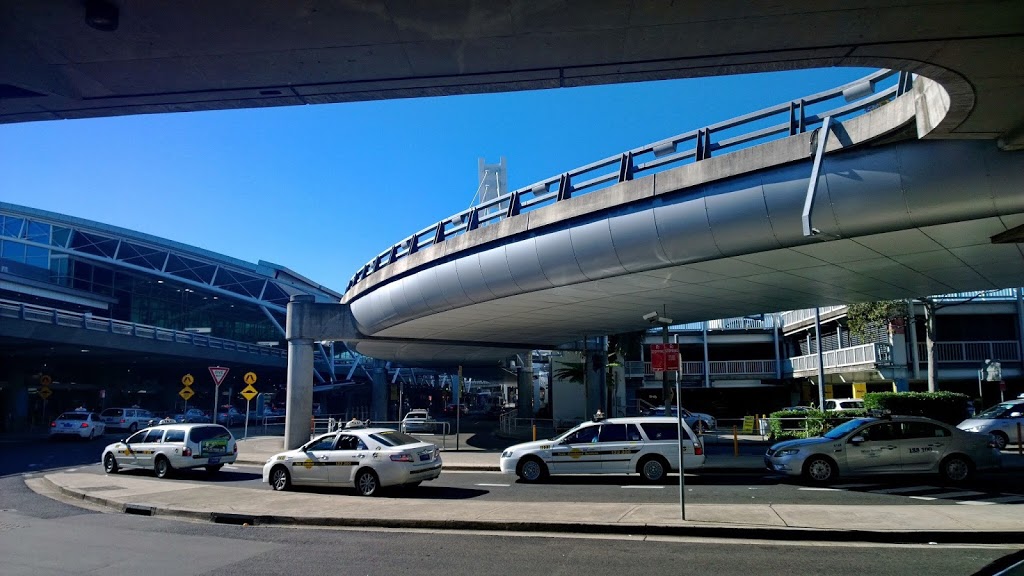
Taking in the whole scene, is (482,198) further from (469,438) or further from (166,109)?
(166,109)

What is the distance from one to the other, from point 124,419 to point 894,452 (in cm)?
4405

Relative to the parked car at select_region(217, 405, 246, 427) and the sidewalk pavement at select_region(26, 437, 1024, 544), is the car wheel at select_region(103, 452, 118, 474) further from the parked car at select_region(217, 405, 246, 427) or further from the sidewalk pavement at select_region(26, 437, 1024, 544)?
the parked car at select_region(217, 405, 246, 427)

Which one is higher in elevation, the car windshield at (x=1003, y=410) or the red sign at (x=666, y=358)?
the red sign at (x=666, y=358)

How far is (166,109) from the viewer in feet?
26.1

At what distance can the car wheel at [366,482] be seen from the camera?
15188 millimetres

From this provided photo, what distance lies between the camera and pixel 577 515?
11.6 m

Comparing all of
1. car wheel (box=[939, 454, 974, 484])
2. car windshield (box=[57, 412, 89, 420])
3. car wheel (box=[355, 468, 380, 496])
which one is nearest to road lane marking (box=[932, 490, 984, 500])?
car wheel (box=[939, 454, 974, 484])

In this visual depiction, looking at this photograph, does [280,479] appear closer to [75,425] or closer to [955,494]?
[955,494]

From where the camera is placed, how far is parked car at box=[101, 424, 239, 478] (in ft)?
63.8

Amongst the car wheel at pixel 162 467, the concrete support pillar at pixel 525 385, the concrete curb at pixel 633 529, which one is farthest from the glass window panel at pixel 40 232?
the concrete curb at pixel 633 529

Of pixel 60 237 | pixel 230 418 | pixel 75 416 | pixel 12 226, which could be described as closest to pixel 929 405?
pixel 75 416

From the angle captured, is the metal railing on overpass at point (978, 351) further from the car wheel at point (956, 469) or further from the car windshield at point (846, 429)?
the car windshield at point (846, 429)

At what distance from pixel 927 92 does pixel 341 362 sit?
81870 millimetres

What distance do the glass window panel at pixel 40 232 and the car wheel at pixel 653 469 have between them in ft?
220
